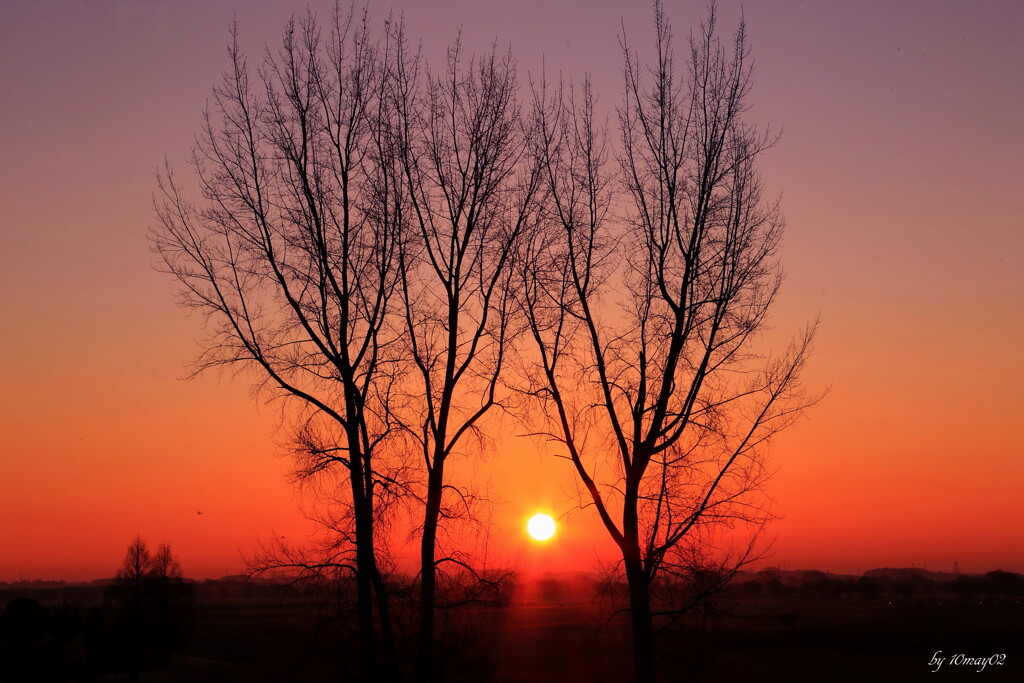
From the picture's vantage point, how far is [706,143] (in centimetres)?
1448

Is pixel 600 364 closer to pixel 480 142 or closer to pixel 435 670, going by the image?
pixel 480 142

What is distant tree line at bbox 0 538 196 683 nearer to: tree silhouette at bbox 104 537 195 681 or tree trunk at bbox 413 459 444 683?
tree silhouette at bbox 104 537 195 681

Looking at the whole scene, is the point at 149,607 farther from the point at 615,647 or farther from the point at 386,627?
the point at 386,627

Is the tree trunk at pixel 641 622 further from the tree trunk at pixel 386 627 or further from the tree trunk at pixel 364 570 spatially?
the tree trunk at pixel 364 570

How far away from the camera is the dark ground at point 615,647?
1450cm

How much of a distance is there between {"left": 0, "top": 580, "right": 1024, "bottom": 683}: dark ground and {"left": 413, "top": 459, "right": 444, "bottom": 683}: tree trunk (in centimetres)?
61

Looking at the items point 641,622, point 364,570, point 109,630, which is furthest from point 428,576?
point 109,630

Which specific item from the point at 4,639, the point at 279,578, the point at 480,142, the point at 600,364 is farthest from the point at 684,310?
the point at 4,639

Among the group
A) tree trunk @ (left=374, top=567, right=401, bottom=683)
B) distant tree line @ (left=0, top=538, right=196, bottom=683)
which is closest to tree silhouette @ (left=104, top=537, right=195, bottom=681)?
distant tree line @ (left=0, top=538, right=196, bottom=683)

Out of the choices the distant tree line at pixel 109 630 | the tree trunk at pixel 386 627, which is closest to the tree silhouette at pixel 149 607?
the distant tree line at pixel 109 630

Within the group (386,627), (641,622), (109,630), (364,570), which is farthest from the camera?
(109,630)

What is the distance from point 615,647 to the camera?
1246 inches

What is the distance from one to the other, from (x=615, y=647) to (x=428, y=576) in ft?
64.4

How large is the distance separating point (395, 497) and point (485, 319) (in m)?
3.40
